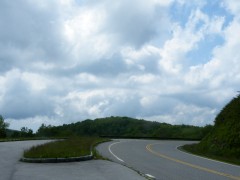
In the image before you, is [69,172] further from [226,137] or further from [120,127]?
[120,127]

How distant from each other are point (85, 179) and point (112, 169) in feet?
9.88

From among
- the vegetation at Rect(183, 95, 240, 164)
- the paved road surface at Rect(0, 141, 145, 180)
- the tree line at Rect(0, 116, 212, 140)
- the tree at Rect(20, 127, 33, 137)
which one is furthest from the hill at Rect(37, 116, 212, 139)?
the paved road surface at Rect(0, 141, 145, 180)

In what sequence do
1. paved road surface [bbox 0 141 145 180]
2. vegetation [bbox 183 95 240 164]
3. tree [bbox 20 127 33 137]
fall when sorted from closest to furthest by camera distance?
1. paved road surface [bbox 0 141 145 180]
2. vegetation [bbox 183 95 240 164]
3. tree [bbox 20 127 33 137]

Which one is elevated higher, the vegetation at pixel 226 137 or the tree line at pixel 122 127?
the tree line at pixel 122 127

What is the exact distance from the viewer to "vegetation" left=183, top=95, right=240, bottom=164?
30.4m

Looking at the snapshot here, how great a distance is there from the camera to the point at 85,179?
13938 millimetres

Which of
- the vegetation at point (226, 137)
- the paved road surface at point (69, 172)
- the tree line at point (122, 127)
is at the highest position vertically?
the tree line at point (122, 127)

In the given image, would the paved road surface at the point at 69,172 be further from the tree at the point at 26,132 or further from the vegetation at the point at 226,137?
the tree at the point at 26,132

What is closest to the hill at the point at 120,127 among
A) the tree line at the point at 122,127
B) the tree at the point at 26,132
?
the tree line at the point at 122,127

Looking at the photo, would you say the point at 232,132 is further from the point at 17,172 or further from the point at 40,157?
the point at 17,172

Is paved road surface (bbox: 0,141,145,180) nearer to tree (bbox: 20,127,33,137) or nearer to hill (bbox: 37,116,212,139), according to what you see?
tree (bbox: 20,127,33,137)

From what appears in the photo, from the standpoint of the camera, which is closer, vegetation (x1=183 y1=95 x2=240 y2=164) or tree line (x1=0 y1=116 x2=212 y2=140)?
vegetation (x1=183 y1=95 x2=240 y2=164)

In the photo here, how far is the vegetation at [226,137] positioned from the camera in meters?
30.4

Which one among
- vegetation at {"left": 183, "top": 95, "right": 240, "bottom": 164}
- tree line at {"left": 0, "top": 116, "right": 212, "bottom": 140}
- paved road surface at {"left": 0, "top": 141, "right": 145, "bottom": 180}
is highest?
tree line at {"left": 0, "top": 116, "right": 212, "bottom": 140}
